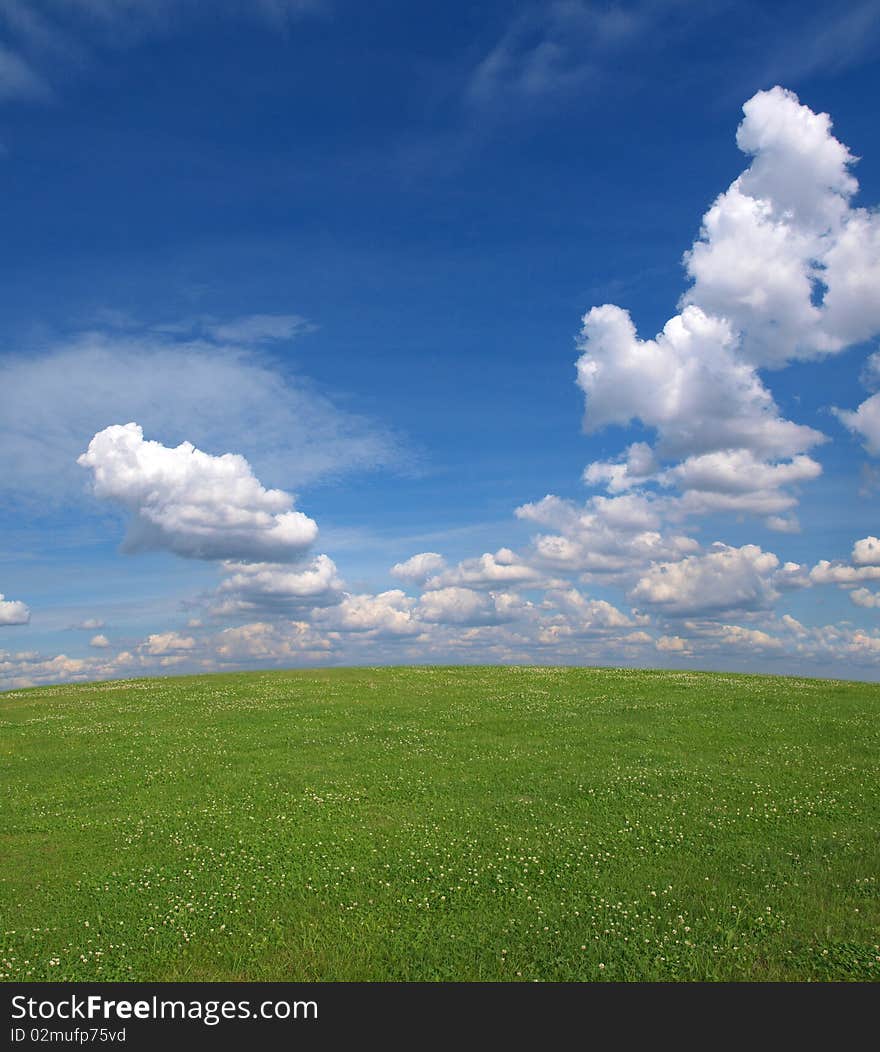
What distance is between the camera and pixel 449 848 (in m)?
17.0

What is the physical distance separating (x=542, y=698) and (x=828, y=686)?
1938 centimetres

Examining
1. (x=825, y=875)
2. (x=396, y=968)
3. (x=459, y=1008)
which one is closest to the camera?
(x=459, y=1008)

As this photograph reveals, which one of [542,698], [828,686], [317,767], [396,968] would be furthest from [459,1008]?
[828,686]

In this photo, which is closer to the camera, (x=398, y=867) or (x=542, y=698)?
(x=398, y=867)

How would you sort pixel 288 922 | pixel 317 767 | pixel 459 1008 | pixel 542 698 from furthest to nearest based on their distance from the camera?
pixel 542 698, pixel 317 767, pixel 288 922, pixel 459 1008

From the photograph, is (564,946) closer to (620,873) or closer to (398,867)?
(620,873)

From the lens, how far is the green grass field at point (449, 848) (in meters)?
12.3

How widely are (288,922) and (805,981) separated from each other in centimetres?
895

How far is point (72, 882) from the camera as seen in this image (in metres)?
16.0

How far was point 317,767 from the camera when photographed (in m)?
25.3

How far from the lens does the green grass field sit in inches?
486

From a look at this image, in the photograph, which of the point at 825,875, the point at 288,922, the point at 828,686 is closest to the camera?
the point at 288,922

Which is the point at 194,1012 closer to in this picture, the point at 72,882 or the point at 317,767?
the point at 72,882

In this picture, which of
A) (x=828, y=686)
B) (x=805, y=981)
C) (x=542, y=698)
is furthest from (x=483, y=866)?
(x=828, y=686)
